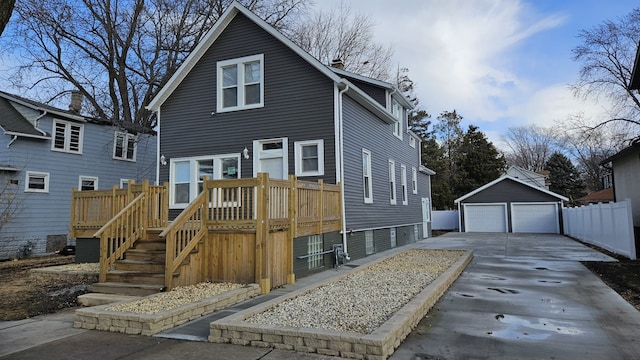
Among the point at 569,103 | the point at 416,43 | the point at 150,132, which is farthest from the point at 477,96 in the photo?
the point at 150,132

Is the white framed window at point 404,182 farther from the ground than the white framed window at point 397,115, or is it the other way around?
the white framed window at point 397,115

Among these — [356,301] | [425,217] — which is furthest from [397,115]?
[356,301]

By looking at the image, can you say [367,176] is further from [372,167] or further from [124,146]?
[124,146]

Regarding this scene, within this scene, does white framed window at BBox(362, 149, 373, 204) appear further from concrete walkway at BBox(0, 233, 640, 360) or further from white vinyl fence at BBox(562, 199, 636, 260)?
white vinyl fence at BBox(562, 199, 636, 260)

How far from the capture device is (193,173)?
12.8 meters

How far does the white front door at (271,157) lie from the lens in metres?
11.9

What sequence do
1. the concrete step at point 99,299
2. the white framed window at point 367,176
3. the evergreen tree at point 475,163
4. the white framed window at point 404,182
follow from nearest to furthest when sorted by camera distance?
1. the concrete step at point 99,299
2. the white framed window at point 367,176
3. the white framed window at point 404,182
4. the evergreen tree at point 475,163

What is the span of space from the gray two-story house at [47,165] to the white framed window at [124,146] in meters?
0.05

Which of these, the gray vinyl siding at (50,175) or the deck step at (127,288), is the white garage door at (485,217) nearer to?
the gray vinyl siding at (50,175)

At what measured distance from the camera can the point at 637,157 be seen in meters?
15.9

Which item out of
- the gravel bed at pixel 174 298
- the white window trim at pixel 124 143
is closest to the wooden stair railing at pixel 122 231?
the gravel bed at pixel 174 298

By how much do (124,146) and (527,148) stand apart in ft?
166

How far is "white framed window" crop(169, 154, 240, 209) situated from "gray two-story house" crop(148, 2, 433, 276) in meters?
0.03

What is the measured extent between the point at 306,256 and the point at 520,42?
42.9 feet
